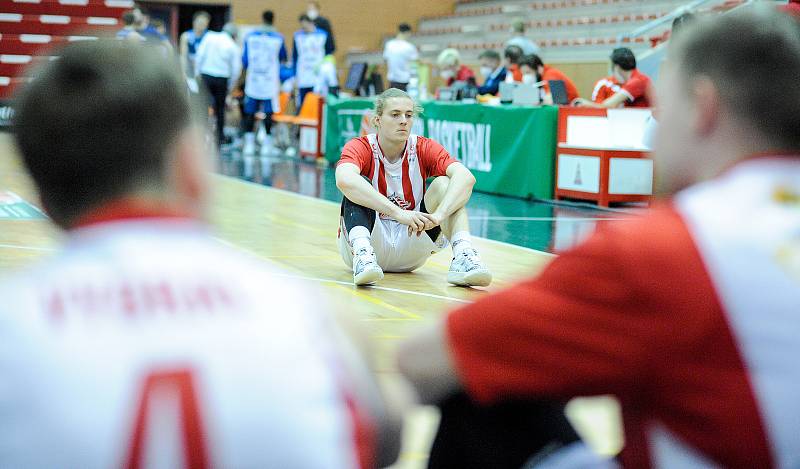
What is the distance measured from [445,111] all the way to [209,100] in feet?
19.2

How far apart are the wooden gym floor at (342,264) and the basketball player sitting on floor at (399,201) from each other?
0.12 metres

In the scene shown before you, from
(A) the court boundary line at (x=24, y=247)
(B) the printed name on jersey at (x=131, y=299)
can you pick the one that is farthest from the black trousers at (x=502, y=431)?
(A) the court boundary line at (x=24, y=247)

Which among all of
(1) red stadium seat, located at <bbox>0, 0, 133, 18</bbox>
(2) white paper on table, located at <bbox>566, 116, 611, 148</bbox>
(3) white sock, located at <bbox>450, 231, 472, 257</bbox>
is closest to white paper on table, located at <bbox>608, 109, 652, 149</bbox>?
(2) white paper on table, located at <bbox>566, 116, 611, 148</bbox>

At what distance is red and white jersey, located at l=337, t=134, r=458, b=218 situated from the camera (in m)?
5.90

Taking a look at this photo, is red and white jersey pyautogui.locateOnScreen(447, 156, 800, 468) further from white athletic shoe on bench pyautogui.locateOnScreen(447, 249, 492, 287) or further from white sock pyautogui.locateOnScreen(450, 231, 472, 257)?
white sock pyautogui.locateOnScreen(450, 231, 472, 257)

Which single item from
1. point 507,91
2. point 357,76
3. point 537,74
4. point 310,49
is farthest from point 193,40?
point 507,91

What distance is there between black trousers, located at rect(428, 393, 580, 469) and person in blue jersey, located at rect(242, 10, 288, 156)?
1573 centimetres

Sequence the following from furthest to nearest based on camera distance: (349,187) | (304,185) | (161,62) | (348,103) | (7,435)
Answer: (348,103) < (304,185) < (349,187) < (161,62) < (7,435)

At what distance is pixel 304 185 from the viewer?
11531 millimetres

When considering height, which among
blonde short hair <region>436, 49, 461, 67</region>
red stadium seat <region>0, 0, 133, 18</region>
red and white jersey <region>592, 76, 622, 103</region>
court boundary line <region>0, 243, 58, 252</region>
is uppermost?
red stadium seat <region>0, 0, 133, 18</region>

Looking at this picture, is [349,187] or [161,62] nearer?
[161,62]

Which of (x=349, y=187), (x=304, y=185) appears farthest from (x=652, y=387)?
(x=304, y=185)

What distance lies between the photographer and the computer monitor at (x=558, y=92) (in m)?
11.2

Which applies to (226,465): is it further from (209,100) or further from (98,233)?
(209,100)
